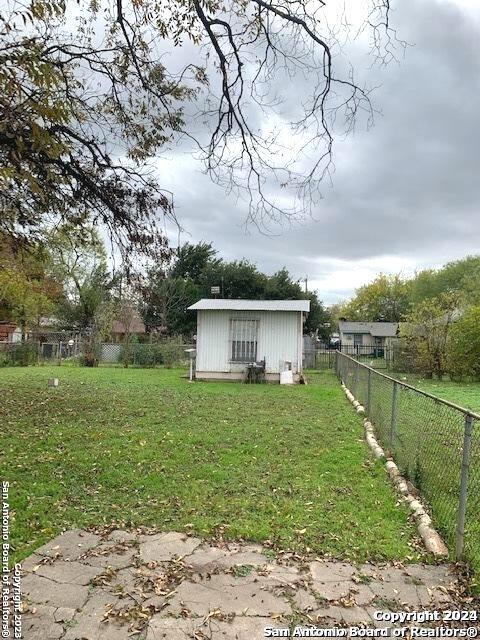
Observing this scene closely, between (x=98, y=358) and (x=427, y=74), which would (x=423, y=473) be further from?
(x=98, y=358)

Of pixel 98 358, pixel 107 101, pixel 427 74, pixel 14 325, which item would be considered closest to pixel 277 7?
pixel 427 74

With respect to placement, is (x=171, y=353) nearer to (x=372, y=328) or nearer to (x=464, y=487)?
(x=464, y=487)

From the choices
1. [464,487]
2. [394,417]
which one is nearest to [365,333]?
[394,417]

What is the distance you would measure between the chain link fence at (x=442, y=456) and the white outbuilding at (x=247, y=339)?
29.6 ft

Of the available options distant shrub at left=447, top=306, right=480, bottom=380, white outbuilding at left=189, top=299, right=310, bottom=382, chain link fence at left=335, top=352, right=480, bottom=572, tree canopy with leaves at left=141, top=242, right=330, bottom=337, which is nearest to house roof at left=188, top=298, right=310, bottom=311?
white outbuilding at left=189, top=299, right=310, bottom=382

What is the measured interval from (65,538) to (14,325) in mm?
29147

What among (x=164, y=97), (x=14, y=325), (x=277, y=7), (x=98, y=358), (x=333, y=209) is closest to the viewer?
(x=277, y=7)

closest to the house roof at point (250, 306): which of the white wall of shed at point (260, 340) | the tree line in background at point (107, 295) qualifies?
the white wall of shed at point (260, 340)

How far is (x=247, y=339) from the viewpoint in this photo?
16.5m

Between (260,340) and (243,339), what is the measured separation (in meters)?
0.58

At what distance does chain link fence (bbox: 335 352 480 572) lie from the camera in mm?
3381

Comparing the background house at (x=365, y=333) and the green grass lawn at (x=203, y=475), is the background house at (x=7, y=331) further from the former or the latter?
the background house at (x=365, y=333)

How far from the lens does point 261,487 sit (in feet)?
15.7

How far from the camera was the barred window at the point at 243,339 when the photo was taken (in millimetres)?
16438
